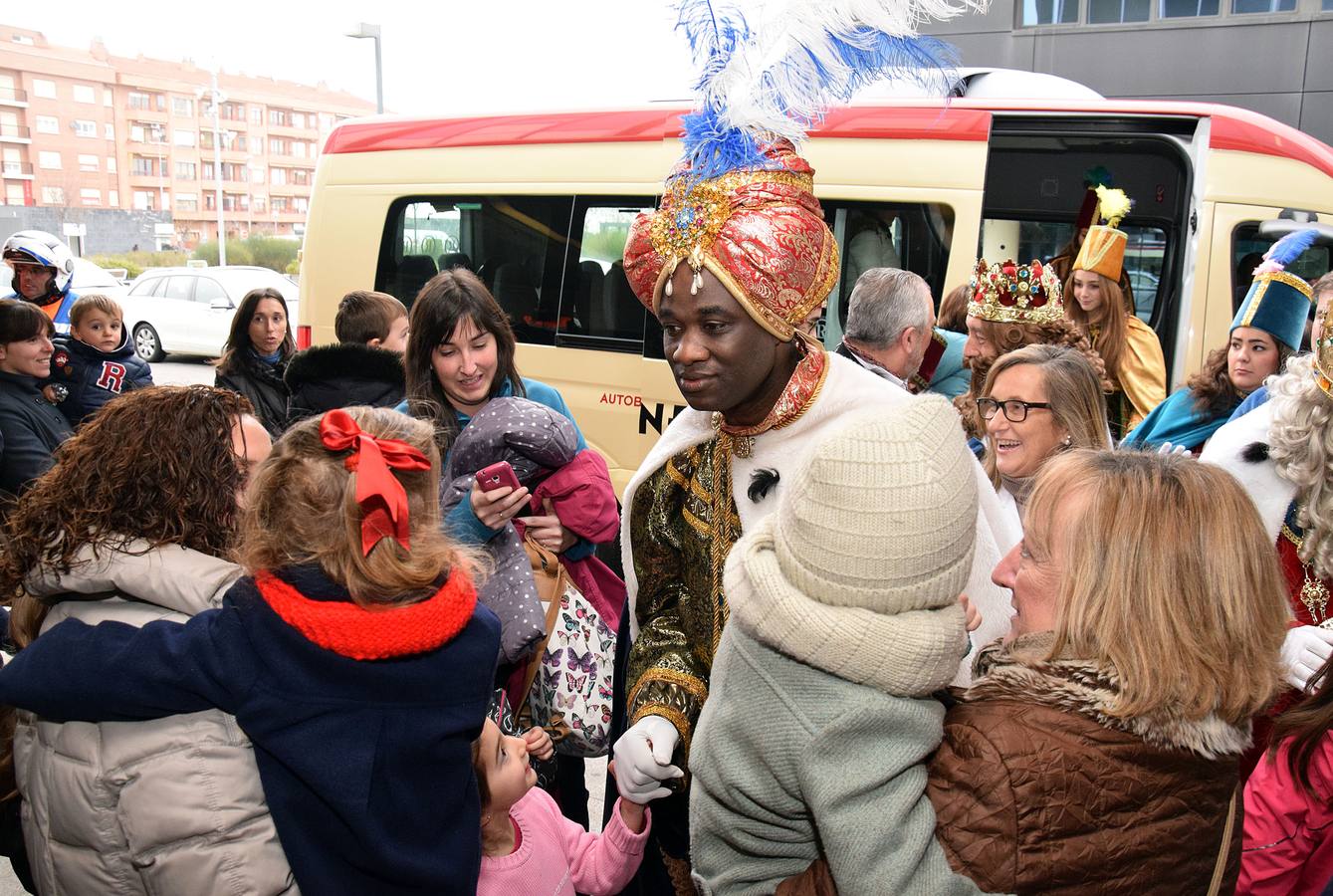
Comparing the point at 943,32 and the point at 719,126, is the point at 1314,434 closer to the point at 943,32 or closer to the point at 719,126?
the point at 719,126

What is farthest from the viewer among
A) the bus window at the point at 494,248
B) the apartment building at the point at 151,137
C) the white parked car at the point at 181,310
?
the apartment building at the point at 151,137

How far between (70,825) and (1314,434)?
256 cm

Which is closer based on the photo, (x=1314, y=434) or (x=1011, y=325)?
(x=1314, y=434)

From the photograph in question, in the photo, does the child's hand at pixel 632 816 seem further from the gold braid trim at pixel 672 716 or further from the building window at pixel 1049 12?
the building window at pixel 1049 12

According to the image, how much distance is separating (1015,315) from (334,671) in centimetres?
307

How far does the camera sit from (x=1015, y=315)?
3.80 m

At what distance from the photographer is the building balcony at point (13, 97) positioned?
192 feet

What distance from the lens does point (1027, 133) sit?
5.24m

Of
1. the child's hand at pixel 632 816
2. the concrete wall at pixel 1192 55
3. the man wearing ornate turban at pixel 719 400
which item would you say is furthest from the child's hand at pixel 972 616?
the concrete wall at pixel 1192 55

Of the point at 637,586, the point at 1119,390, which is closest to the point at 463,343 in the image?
the point at 637,586

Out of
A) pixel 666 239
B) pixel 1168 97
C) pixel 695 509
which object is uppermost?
pixel 1168 97

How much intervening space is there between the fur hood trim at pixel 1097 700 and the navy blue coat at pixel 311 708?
826mm

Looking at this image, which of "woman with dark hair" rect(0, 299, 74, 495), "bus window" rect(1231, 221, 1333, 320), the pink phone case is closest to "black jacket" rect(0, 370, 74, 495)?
"woman with dark hair" rect(0, 299, 74, 495)

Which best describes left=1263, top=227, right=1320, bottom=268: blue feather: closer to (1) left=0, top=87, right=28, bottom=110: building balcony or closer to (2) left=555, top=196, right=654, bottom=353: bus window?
(2) left=555, top=196, right=654, bottom=353: bus window
